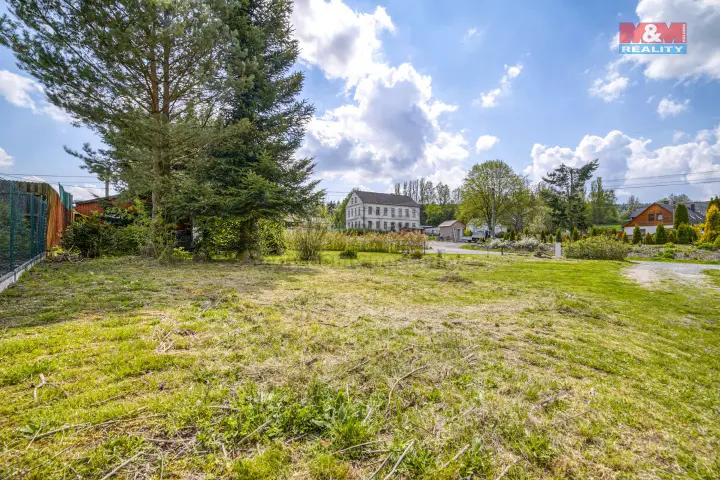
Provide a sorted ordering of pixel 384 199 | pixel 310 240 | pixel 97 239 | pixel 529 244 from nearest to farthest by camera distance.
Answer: pixel 97 239 < pixel 310 240 < pixel 529 244 < pixel 384 199

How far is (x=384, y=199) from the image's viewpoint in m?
48.1

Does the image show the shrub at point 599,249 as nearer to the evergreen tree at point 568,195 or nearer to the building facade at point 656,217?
the evergreen tree at point 568,195

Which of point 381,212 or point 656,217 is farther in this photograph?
point 381,212

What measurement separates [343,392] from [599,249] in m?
17.3

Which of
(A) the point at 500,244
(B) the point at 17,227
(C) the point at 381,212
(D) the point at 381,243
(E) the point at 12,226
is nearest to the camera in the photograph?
(E) the point at 12,226

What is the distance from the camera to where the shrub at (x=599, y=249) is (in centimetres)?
1401

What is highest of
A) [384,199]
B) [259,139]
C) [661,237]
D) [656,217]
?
[384,199]

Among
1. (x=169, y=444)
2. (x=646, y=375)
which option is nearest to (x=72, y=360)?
(x=169, y=444)

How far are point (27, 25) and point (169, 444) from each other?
36.4 feet

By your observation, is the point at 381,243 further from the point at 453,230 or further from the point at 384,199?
the point at 384,199

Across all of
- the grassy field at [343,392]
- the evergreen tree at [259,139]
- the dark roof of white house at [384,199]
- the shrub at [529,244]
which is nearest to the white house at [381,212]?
the dark roof of white house at [384,199]

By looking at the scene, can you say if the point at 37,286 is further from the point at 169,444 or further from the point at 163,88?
the point at 163,88

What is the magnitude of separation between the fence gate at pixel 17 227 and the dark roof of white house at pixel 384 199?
132ft

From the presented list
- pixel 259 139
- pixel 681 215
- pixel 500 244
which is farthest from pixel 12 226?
pixel 681 215
